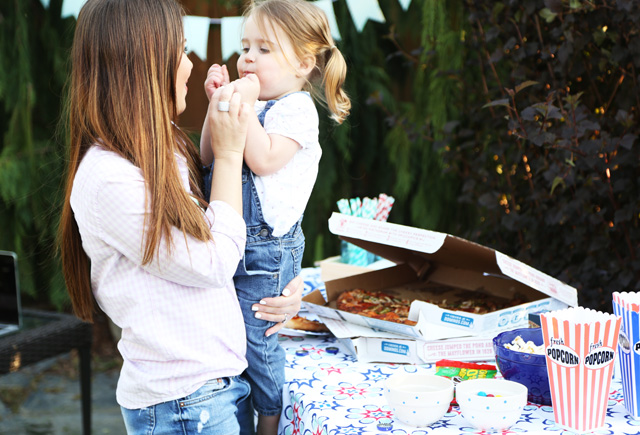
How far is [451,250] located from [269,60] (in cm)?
61

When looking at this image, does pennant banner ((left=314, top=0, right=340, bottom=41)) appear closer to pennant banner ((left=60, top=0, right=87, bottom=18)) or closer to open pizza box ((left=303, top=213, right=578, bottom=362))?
pennant banner ((left=60, top=0, right=87, bottom=18))

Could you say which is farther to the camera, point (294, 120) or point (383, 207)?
point (383, 207)

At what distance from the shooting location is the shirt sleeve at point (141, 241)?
1183 millimetres

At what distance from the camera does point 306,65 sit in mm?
1627

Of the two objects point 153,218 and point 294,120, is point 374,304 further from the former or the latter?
point 153,218

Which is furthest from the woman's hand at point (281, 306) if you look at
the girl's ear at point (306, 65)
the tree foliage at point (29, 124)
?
the tree foliage at point (29, 124)

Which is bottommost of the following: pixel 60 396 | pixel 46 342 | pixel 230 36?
pixel 60 396

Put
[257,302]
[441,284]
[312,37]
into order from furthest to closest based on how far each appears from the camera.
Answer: [441,284], [312,37], [257,302]

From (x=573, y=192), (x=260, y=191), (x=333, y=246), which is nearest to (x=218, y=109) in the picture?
(x=260, y=191)

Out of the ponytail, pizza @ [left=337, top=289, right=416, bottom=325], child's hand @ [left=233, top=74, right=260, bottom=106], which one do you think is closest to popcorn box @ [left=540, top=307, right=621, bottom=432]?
pizza @ [left=337, top=289, right=416, bottom=325]

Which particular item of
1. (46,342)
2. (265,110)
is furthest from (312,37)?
(46,342)

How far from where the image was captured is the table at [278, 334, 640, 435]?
3.95 ft

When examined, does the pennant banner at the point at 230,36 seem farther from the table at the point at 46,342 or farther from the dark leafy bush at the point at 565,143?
the table at the point at 46,342

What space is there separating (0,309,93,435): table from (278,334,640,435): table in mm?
1352
